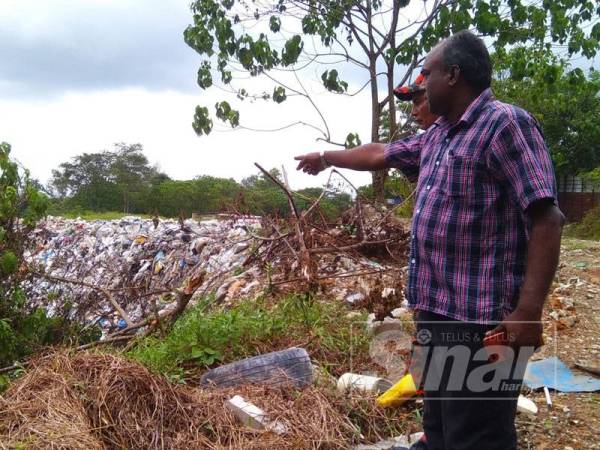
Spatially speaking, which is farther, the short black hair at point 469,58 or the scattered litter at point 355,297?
the scattered litter at point 355,297

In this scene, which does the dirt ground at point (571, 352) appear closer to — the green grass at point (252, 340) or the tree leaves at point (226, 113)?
the green grass at point (252, 340)

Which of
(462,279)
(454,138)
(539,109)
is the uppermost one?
(539,109)

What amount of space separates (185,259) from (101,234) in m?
3.00

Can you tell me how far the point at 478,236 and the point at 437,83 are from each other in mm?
486

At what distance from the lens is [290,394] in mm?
2650

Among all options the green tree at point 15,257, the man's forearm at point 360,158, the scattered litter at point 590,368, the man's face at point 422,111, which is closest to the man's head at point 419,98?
the man's face at point 422,111

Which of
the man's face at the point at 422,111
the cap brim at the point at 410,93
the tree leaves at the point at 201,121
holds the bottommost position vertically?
the man's face at the point at 422,111

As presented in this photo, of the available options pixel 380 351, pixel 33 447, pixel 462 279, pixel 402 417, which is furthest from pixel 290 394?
pixel 462 279

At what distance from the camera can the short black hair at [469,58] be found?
164cm

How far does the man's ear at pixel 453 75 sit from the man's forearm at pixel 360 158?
0.53m

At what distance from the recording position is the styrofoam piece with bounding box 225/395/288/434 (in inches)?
92.0

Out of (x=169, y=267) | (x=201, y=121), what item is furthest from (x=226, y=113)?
(x=169, y=267)

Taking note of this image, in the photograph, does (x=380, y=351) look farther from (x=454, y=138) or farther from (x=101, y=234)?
(x=101, y=234)

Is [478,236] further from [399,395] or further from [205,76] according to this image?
[205,76]
